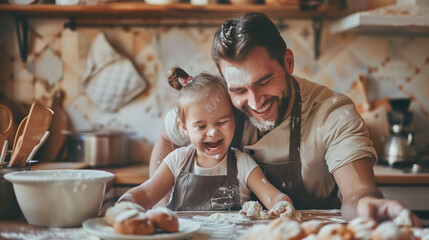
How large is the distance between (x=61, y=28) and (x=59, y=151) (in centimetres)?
58

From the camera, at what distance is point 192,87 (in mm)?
1150

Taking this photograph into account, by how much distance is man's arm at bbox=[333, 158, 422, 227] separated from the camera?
2.93ft

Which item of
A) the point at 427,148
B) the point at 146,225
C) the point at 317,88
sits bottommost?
the point at 427,148

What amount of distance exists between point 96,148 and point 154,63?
20.0 inches

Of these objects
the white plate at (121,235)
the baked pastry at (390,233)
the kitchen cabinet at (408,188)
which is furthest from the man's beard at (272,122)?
the kitchen cabinet at (408,188)

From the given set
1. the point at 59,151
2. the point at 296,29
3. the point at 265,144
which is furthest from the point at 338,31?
the point at 59,151

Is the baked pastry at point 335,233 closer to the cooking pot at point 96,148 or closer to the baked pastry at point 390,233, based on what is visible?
the baked pastry at point 390,233

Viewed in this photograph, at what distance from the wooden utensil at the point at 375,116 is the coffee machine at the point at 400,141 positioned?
1.9 inches

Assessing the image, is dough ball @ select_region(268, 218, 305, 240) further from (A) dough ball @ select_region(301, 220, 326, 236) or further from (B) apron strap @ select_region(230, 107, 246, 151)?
(B) apron strap @ select_region(230, 107, 246, 151)

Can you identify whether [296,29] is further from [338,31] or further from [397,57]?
[397,57]

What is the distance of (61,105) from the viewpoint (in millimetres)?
2285

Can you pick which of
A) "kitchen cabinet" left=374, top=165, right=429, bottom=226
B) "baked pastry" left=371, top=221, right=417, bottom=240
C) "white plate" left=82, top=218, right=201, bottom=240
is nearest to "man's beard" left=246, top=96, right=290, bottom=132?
"white plate" left=82, top=218, right=201, bottom=240

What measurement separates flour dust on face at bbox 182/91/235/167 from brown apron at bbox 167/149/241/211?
1.7 inches

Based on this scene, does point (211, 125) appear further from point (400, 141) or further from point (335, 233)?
point (400, 141)
